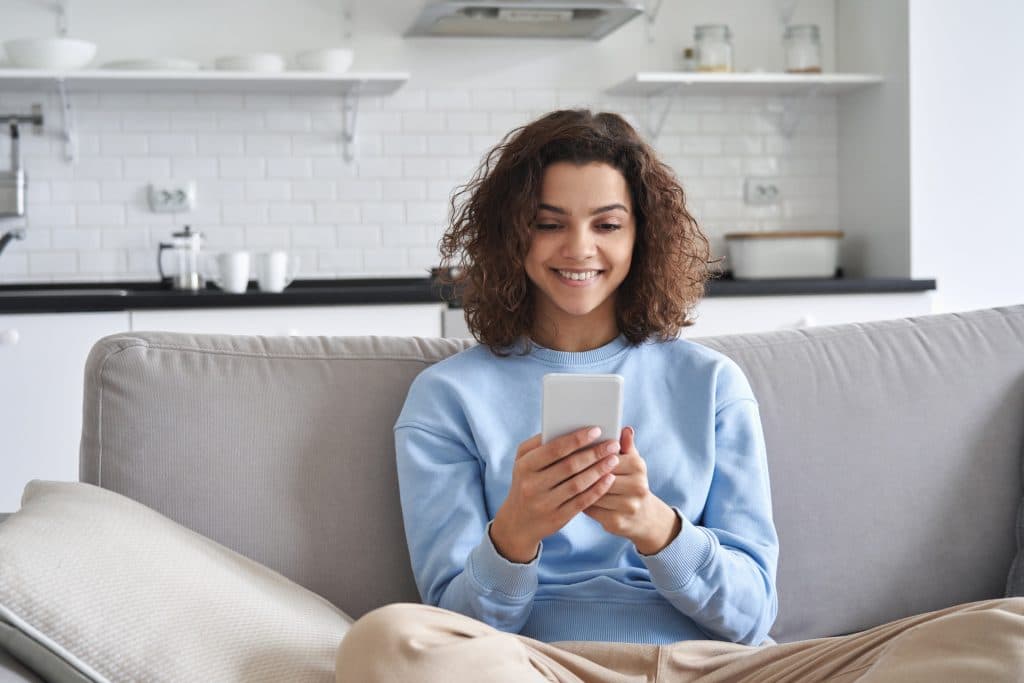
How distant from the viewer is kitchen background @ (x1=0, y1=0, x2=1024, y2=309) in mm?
4125

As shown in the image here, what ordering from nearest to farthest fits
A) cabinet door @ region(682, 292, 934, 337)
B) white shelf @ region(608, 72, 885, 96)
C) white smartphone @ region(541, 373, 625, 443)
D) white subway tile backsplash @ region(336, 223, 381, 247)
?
white smartphone @ region(541, 373, 625, 443)
cabinet door @ region(682, 292, 934, 337)
white shelf @ region(608, 72, 885, 96)
white subway tile backsplash @ region(336, 223, 381, 247)

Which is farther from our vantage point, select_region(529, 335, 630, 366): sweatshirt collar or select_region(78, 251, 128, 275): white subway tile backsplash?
select_region(78, 251, 128, 275): white subway tile backsplash

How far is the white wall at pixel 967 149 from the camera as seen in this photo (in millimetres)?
4129

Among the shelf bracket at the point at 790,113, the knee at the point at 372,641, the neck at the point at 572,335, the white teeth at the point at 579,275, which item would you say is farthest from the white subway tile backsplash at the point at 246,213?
the knee at the point at 372,641

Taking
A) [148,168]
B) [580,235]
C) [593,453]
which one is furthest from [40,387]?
[593,453]

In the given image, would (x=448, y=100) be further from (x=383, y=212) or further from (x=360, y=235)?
(x=360, y=235)

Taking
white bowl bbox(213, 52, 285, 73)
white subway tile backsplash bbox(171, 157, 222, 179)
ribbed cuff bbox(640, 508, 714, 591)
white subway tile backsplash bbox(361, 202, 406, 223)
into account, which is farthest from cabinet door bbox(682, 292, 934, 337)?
ribbed cuff bbox(640, 508, 714, 591)

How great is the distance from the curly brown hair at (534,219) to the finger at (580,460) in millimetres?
422

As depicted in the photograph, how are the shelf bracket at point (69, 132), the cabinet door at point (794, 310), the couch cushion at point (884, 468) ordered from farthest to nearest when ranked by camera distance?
1. the shelf bracket at point (69, 132)
2. the cabinet door at point (794, 310)
3. the couch cushion at point (884, 468)

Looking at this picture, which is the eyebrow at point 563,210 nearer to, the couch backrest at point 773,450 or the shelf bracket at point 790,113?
the couch backrest at point 773,450

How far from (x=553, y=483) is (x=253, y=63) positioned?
284 centimetres

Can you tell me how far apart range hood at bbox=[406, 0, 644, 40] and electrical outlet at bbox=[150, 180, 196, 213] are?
0.94 m

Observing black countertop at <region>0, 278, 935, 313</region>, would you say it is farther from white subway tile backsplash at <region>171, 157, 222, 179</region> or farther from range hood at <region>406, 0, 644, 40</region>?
range hood at <region>406, 0, 644, 40</region>

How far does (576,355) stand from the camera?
1.86 meters
